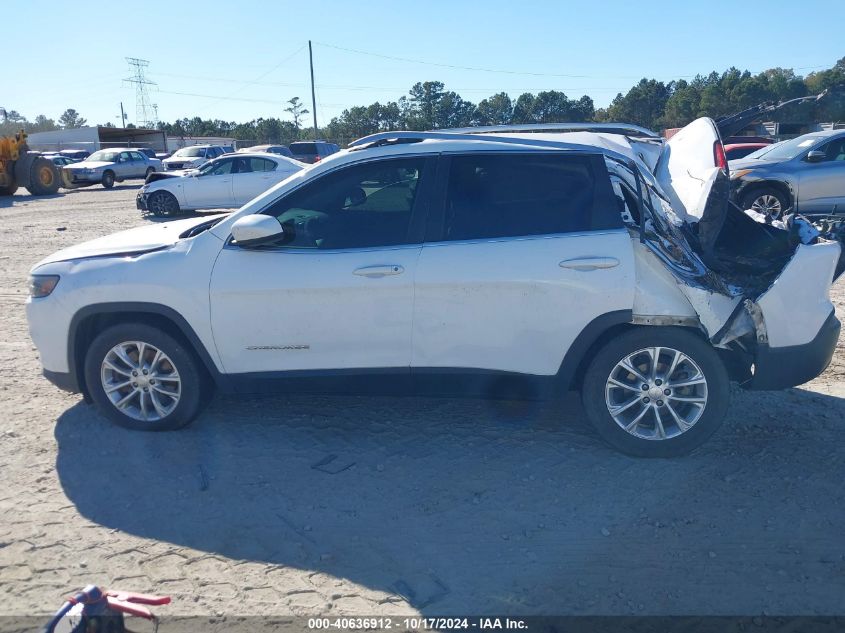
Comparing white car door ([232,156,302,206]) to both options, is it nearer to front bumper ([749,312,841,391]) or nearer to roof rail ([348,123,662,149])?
roof rail ([348,123,662,149])

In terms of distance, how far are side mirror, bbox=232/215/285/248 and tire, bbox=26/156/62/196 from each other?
85.8 ft

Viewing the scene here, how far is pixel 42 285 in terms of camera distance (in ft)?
15.6

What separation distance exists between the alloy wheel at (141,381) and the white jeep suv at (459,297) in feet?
0.04

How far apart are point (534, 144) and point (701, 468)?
85.5 inches

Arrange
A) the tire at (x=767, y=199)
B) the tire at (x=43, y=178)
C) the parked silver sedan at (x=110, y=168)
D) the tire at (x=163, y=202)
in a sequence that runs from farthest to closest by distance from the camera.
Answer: the parked silver sedan at (x=110, y=168), the tire at (x=43, y=178), the tire at (x=163, y=202), the tire at (x=767, y=199)

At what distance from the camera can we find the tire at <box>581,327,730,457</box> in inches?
168

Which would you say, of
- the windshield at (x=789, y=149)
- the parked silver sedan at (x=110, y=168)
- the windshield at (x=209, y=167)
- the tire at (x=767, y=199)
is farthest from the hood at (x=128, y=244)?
the parked silver sedan at (x=110, y=168)

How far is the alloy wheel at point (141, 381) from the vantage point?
184 inches

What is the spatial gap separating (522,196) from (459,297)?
0.75 metres

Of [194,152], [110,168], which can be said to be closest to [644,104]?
[194,152]

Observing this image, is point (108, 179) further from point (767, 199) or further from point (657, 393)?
point (657, 393)

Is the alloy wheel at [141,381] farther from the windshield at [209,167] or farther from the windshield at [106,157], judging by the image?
the windshield at [106,157]

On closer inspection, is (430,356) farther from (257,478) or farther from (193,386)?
(193,386)

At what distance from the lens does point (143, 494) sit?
405 cm
